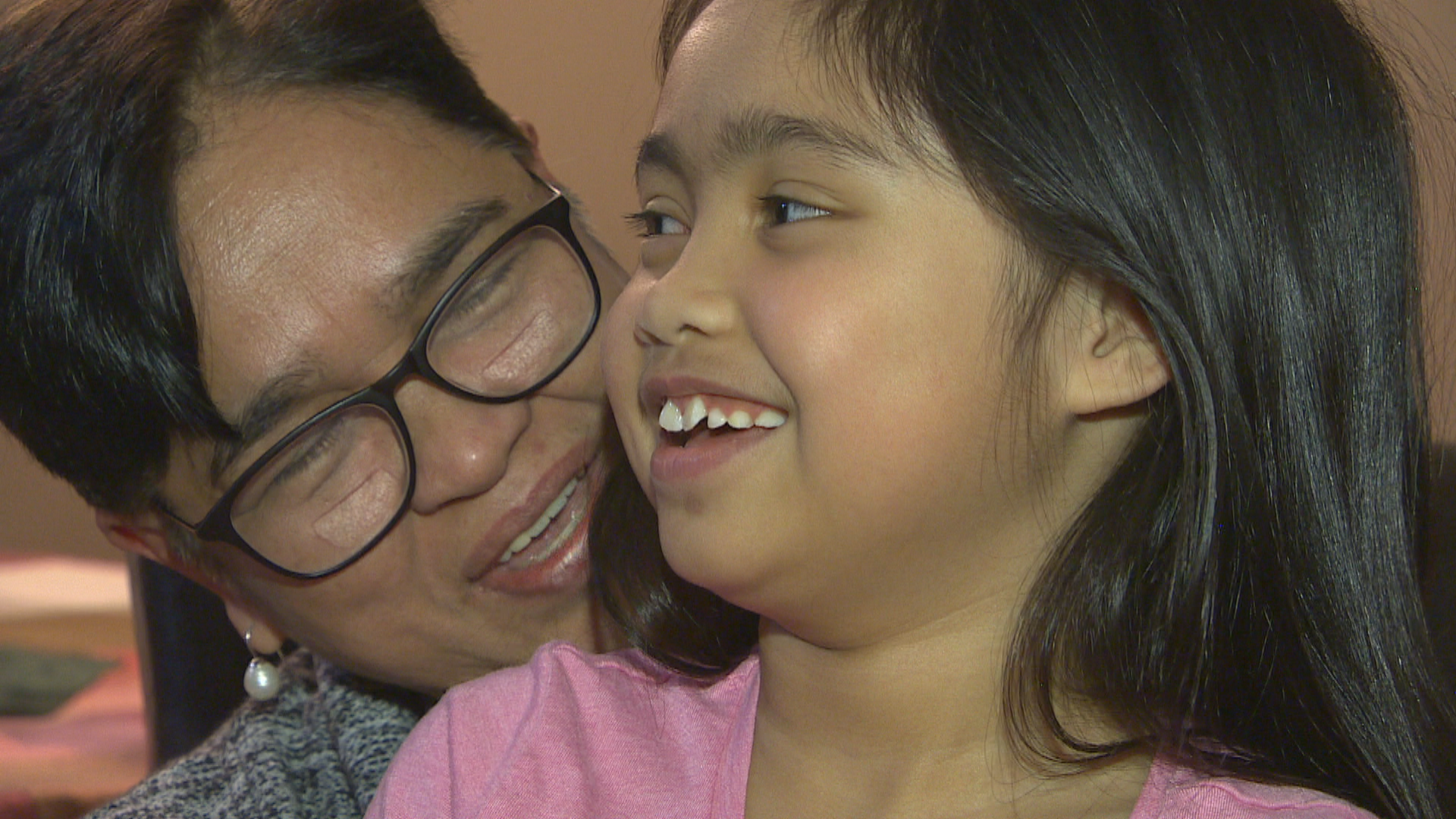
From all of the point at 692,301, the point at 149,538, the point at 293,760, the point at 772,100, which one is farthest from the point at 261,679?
the point at 772,100

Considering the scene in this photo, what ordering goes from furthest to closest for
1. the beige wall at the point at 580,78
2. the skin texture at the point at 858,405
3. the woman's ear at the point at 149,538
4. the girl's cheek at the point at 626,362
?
the beige wall at the point at 580,78 < the woman's ear at the point at 149,538 < the girl's cheek at the point at 626,362 < the skin texture at the point at 858,405

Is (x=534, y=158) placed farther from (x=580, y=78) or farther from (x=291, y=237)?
(x=580, y=78)

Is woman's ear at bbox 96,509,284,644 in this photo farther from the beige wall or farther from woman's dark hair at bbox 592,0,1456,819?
the beige wall

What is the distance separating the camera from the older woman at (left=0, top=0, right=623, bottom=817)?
1354 mm

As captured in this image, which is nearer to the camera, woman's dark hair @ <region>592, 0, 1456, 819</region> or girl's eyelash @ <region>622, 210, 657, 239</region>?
woman's dark hair @ <region>592, 0, 1456, 819</region>

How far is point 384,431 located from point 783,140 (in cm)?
65

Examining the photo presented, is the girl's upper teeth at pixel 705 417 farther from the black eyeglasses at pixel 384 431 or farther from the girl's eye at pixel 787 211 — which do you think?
the black eyeglasses at pixel 384 431

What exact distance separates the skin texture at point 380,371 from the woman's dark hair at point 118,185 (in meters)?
0.03

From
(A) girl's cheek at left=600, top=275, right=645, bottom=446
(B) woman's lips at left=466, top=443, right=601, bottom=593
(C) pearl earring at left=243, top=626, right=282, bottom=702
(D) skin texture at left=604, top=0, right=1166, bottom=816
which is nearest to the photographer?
(D) skin texture at left=604, top=0, right=1166, bottom=816

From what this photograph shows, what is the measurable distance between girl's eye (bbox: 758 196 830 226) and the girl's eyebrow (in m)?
0.04

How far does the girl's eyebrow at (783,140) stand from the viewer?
981mm

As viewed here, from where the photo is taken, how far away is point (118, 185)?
52.6 inches

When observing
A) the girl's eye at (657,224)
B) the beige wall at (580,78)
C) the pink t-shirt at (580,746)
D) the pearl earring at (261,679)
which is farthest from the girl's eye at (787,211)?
the beige wall at (580,78)

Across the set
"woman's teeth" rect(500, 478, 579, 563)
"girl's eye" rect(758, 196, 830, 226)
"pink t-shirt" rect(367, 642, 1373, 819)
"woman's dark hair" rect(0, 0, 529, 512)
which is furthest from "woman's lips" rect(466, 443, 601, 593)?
"girl's eye" rect(758, 196, 830, 226)
